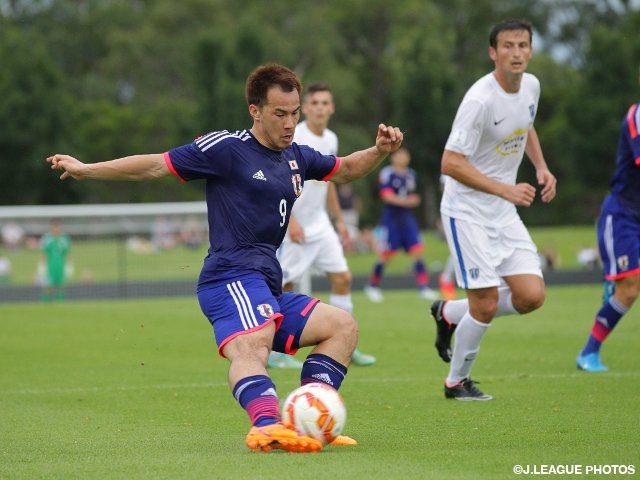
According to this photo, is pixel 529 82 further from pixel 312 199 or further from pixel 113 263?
pixel 113 263

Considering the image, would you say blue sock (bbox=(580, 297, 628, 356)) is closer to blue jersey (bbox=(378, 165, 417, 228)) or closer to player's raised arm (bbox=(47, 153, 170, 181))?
player's raised arm (bbox=(47, 153, 170, 181))

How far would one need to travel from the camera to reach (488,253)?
8820mm

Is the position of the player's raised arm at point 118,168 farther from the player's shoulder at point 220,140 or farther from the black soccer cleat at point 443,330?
the black soccer cleat at point 443,330

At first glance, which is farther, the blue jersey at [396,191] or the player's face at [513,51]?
the blue jersey at [396,191]

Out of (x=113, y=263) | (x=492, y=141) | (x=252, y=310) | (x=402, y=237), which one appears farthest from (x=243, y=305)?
(x=113, y=263)

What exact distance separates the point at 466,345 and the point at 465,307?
80 centimetres

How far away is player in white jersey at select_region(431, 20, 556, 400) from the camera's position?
8750 mm

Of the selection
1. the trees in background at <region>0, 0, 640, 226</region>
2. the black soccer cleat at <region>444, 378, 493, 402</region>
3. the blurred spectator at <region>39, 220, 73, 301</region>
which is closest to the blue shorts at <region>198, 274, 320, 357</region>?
the black soccer cleat at <region>444, 378, 493, 402</region>

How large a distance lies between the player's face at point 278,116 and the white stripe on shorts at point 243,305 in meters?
0.93

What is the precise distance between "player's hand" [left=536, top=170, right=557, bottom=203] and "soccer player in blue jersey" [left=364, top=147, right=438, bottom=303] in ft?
39.8

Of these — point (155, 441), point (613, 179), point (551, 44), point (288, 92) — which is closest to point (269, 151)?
point (288, 92)

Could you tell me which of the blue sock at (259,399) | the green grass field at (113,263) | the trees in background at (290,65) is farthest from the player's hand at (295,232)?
the trees in background at (290,65)

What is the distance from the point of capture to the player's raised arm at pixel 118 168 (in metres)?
6.67

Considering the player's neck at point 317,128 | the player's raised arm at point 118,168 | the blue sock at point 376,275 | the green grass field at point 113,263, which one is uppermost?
the player's neck at point 317,128
